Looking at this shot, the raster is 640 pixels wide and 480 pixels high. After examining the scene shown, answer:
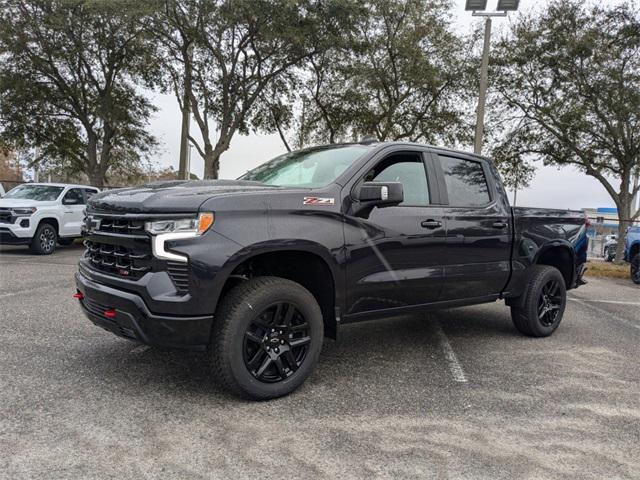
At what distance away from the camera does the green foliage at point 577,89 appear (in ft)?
51.3

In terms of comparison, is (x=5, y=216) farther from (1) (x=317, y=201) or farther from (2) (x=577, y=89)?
(2) (x=577, y=89)

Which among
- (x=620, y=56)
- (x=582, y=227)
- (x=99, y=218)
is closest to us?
(x=99, y=218)

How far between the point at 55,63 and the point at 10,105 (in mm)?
2215

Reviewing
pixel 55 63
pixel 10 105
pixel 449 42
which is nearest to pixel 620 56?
pixel 449 42

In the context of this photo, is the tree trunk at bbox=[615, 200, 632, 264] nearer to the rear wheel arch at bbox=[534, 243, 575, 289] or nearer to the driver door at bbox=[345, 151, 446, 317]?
the rear wheel arch at bbox=[534, 243, 575, 289]

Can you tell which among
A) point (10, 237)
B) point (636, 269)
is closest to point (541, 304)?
point (636, 269)

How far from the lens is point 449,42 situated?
18.7m

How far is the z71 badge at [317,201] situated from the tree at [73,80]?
43.2 feet

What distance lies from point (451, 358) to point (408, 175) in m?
1.73

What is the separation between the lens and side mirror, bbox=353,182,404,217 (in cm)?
375

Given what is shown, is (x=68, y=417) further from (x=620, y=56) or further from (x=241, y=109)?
(x=620, y=56)

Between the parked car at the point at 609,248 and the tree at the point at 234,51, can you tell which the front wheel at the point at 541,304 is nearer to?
the tree at the point at 234,51

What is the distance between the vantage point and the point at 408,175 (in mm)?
4504

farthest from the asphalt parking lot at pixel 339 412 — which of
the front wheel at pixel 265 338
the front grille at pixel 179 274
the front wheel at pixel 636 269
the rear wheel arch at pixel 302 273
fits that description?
the front wheel at pixel 636 269
